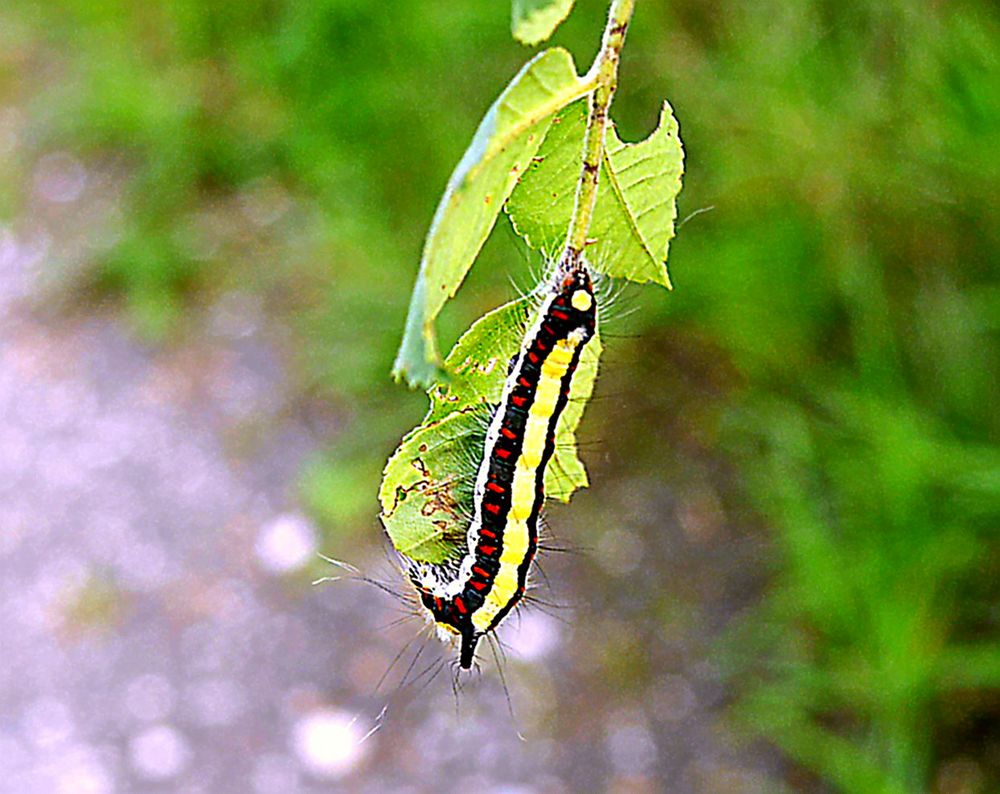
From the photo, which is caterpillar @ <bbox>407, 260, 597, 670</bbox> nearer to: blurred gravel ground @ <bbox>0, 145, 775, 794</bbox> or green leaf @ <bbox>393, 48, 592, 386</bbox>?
green leaf @ <bbox>393, 48, 592, 386</bbox>

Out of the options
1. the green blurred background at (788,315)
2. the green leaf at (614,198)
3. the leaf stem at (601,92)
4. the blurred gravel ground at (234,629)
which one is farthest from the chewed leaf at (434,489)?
the blurred gravel ground at (234,629)

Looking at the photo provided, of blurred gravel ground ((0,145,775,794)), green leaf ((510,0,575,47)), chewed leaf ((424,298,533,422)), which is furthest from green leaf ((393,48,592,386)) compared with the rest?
blurred gravel ground ((0,145,775,794))

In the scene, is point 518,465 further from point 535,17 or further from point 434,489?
point 535,17

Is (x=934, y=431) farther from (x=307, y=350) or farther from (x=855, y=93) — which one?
(x=307, y=350)

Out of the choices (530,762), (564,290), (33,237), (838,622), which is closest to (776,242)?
(838,622)

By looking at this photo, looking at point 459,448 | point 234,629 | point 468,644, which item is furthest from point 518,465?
point 234,629

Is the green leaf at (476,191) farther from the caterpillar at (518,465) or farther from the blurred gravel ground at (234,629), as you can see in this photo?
the blurred gravel ground at (234,629)

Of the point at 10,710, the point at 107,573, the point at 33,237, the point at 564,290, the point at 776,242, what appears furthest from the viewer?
the point at 33,237
